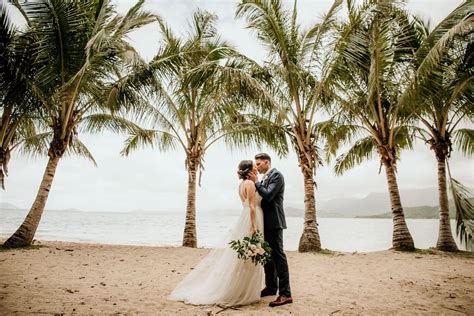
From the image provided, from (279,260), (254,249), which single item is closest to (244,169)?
(254,249)

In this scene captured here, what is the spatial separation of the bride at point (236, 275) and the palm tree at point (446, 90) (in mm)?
5422

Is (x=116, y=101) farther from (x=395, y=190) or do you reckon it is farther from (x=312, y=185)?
(x=395, y=190)

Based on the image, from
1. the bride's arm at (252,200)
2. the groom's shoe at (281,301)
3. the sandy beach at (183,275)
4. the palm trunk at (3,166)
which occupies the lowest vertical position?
the sandy beach at (183,275)

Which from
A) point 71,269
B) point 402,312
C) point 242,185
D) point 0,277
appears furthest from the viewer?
point 71,269

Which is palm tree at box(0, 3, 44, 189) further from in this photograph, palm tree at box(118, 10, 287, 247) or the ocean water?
the ocean water

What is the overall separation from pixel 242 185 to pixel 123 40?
22.2ft

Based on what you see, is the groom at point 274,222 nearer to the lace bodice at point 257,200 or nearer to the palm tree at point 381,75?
the lace bodice at point 257,200

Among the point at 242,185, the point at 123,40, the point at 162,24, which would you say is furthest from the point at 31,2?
the point at 242,185

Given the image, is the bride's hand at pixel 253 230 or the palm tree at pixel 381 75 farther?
the palm tree at pixel 381 75

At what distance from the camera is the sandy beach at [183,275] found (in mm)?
3639

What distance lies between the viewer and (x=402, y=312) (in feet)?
11.9

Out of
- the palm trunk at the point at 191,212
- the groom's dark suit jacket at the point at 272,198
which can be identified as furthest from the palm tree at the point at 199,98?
the groom's dark suit jacket at the point at 272,198

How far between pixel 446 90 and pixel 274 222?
728cm

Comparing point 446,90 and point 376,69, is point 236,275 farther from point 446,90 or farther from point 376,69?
point 446,90
